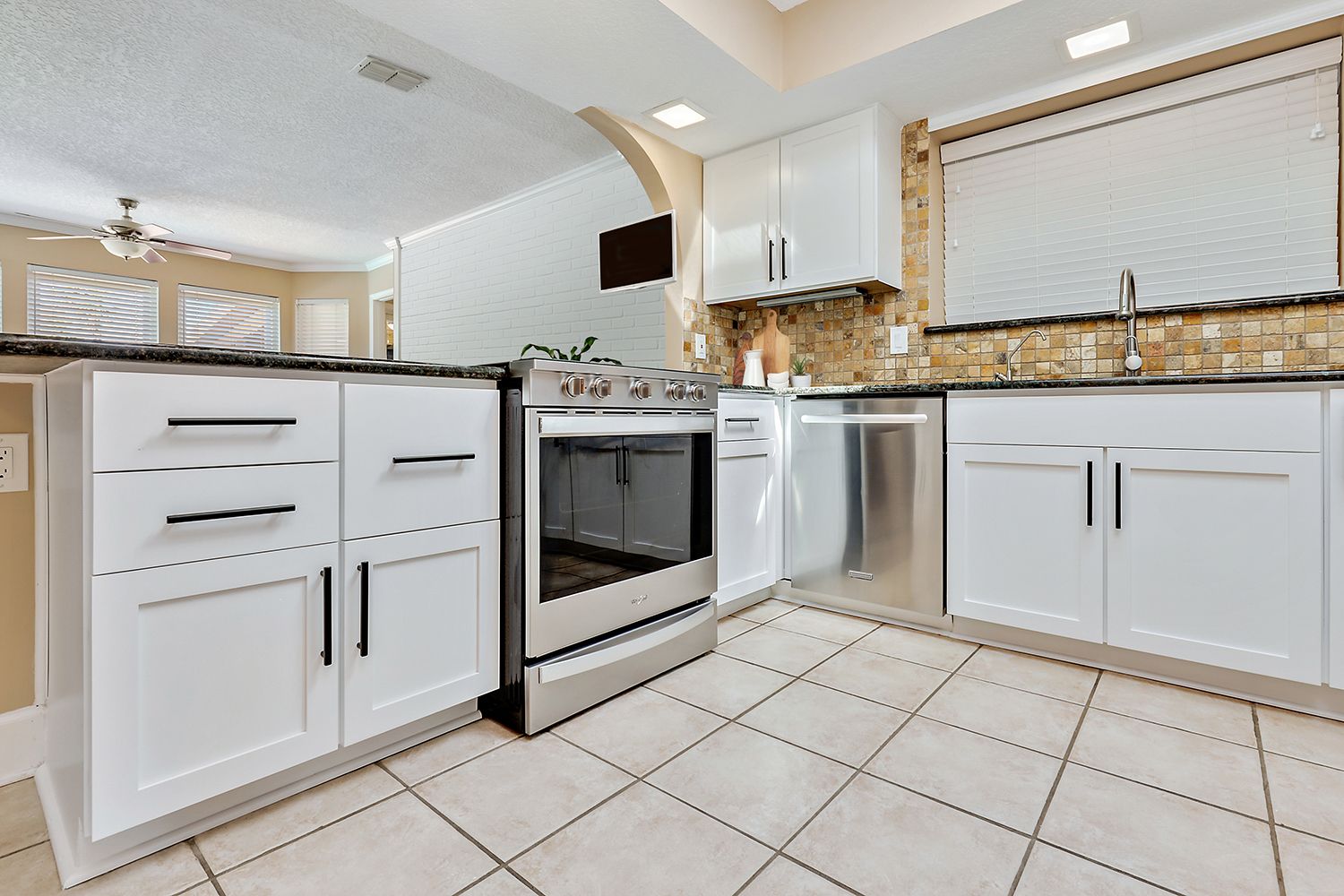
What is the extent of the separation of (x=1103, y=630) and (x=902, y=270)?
5.78 ft

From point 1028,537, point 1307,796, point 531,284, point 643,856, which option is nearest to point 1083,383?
point 1028,537

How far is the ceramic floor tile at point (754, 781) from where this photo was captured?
4.19ft

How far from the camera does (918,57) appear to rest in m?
2.43

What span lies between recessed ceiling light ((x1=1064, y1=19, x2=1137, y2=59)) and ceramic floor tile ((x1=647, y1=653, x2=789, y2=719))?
8.14ft

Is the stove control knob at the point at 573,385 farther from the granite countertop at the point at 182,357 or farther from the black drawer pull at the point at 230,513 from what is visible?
the black drawer pull at the point at 230,513

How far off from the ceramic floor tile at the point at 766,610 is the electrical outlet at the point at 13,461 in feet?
7.33

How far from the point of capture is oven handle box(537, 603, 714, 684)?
166 centimetres

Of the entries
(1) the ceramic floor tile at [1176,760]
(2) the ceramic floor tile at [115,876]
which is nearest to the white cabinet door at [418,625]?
(2) the ceramic floor tile at [115,876]

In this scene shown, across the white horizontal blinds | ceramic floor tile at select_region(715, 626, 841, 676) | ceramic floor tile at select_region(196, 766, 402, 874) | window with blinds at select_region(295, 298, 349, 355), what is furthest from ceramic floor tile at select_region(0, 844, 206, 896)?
window with blinds at select_region(295, 298, 349, 355)

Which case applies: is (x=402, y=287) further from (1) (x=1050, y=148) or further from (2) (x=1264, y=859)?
(2) (x=1264, y=859)

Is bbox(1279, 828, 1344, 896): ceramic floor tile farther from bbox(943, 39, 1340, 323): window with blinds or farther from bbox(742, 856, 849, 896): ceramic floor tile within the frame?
bbox(943, 39, 1340, 323): window with blinds

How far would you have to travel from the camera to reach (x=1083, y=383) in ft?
6.54

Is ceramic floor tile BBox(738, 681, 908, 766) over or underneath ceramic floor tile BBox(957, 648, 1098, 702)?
underneath

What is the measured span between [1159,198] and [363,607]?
3.15 metres
